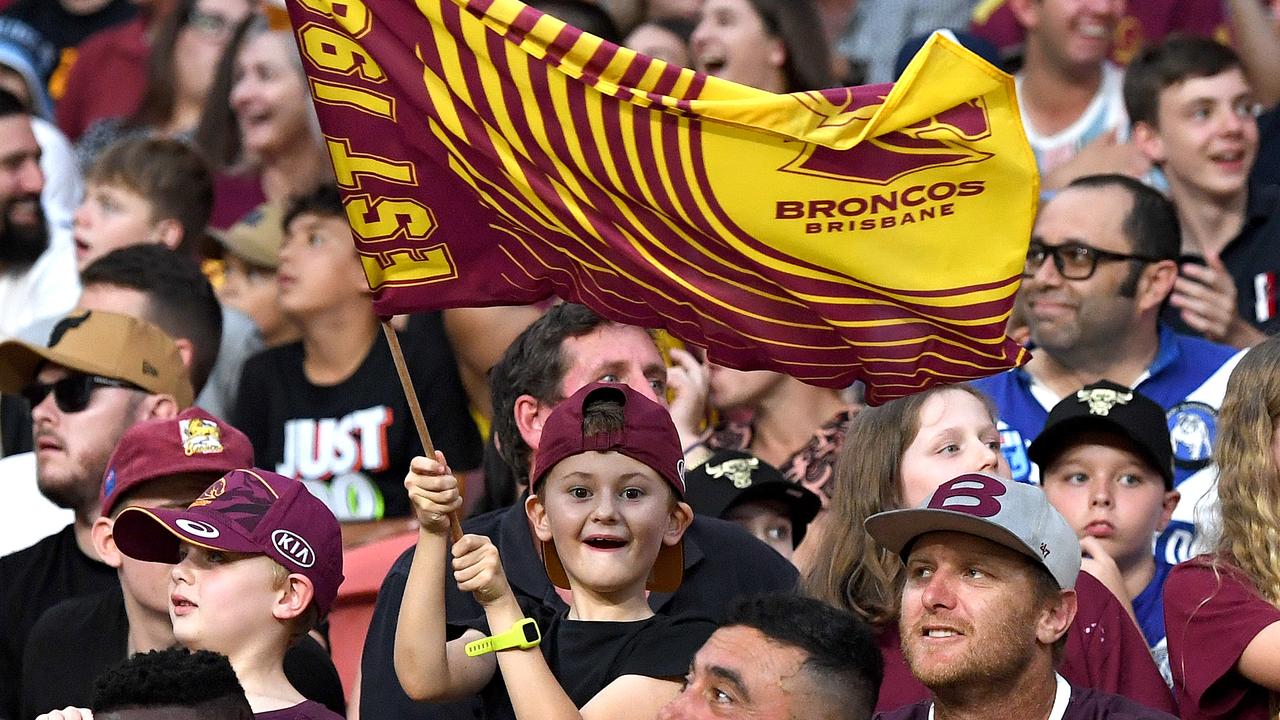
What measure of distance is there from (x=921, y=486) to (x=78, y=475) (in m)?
2.54

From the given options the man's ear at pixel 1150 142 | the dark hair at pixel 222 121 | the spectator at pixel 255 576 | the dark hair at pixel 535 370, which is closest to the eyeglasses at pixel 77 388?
the dark hair at pixel 535 370

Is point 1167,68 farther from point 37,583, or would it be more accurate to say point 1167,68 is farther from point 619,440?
point 37,583

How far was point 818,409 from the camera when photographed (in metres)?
7.30

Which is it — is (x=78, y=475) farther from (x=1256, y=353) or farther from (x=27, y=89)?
(x=27, y=89)

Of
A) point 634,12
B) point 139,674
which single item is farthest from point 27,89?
point 139,674

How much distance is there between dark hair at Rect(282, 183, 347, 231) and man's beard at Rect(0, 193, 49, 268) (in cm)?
154

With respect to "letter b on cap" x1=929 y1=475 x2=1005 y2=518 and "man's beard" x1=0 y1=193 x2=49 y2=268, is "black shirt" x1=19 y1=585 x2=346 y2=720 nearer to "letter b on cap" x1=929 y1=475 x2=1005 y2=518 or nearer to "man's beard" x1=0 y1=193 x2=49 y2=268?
"letter b on cap" x1=929 y1=475 x2=1005 y2=518

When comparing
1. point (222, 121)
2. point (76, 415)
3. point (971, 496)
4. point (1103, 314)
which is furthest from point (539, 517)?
point (222, 121)

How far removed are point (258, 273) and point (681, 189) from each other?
185 inches

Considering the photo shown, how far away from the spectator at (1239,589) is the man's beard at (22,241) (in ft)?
19.6

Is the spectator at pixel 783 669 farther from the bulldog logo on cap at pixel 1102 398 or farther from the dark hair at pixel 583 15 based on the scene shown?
the dark hair at pixel 583 15

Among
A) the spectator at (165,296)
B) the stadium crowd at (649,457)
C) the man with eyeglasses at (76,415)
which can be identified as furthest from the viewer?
the spectator at (165,296)

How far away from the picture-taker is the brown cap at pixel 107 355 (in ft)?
22.2

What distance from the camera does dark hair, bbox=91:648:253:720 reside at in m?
4.27
